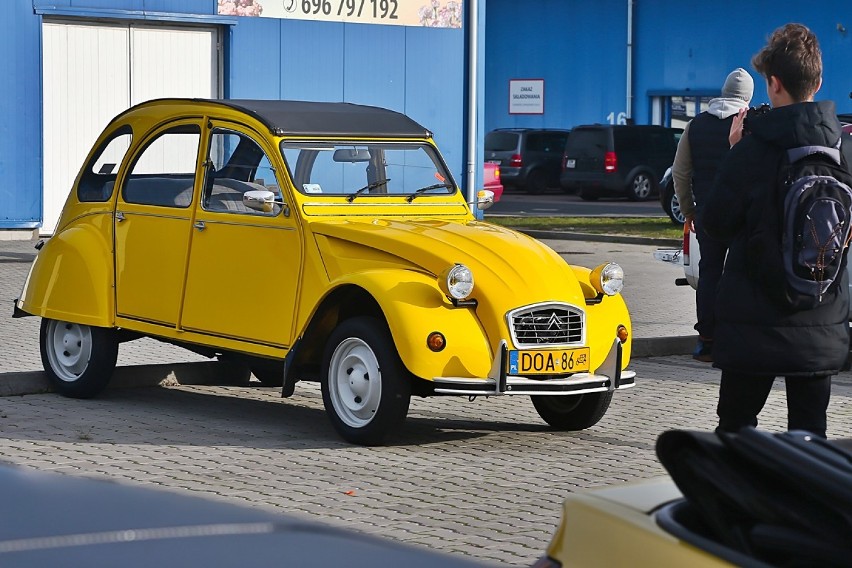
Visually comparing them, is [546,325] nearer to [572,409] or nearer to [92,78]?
[572,409]

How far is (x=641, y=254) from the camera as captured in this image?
858 inches

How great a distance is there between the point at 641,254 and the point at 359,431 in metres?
13.9

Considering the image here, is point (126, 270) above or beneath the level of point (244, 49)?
beneath

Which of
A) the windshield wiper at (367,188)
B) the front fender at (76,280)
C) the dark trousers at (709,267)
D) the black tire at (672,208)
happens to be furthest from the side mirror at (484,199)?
the black tire at (672,208)

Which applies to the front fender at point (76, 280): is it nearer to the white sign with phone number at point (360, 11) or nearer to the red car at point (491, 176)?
the white sign with phone number at point (360, 11)

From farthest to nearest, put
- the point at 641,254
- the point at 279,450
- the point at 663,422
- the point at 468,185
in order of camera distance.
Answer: the point at 468,185 → the point at 641,254 → the point at 663,422 → the point at 279,450

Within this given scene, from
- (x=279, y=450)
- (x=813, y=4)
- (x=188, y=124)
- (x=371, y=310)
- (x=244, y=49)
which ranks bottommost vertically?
(x=279, y=450)

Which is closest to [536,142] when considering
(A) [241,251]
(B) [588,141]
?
(B) [588,141]

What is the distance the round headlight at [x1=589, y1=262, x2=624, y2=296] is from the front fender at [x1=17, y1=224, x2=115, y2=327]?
9.40 ft

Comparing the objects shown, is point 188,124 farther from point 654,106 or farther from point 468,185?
point 654,106

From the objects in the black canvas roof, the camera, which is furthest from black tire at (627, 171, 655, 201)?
the camera

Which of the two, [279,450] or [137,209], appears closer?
[279,450]

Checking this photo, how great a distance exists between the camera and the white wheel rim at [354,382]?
8250mm

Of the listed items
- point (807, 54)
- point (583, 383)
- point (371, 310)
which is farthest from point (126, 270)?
point (807, 54)
